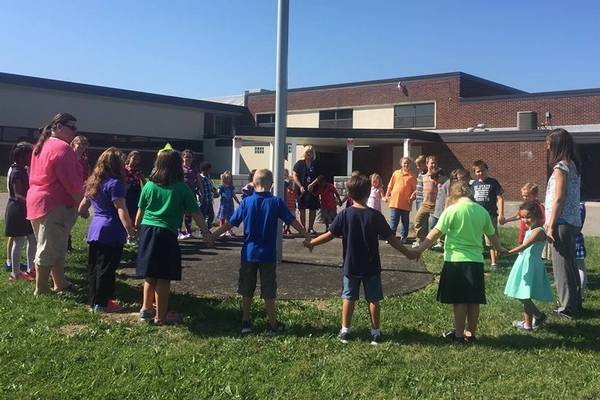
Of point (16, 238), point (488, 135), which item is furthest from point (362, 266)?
point (488, 135)

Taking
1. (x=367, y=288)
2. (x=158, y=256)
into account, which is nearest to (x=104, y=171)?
(x=158, y=256)

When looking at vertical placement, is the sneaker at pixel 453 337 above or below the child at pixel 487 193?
below

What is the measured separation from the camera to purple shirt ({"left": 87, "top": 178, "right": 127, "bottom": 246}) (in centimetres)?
534

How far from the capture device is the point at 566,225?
17.7ft

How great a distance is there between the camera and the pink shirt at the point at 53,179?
555 centimetres

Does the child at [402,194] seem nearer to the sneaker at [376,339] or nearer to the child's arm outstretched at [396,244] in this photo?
the child's arm outstretched at [396,244]

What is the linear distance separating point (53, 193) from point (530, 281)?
15.5 feet

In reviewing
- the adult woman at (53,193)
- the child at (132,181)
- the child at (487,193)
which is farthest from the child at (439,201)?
the adult woman at (53,193)

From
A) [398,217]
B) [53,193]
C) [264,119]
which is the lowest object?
[398,217]

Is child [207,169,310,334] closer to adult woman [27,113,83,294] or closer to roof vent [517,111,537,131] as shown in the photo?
adult woman [27,113,83,294]

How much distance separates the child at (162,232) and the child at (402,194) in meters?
5.63

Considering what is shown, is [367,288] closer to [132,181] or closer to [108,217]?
[108,217]

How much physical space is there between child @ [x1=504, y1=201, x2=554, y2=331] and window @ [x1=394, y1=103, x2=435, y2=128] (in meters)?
30.7

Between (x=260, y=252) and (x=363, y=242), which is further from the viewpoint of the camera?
(x=260, y=252)
